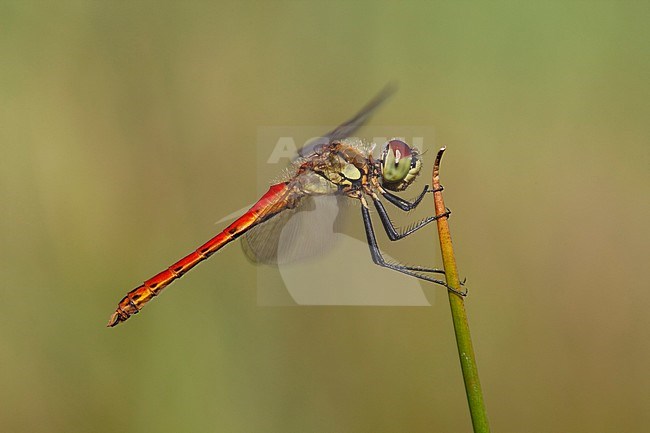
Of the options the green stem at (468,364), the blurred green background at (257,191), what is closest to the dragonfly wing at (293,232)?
the blurred green background at (257,191)

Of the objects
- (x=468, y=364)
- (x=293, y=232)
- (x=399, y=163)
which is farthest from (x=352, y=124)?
(x=468, y=364)

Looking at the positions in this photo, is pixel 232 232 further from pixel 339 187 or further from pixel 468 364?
pixel 468 364

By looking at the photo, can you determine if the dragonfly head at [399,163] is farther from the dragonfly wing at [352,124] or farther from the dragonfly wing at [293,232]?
the dragonfly wing at [293,232]

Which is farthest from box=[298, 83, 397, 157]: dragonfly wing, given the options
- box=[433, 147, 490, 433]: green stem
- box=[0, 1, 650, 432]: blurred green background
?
box=[433, 147, 490, 433]: green stem

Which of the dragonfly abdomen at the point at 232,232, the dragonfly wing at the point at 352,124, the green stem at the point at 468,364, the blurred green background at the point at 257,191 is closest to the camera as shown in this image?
the green stem at the point at 468,364

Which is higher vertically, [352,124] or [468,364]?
[352,124]

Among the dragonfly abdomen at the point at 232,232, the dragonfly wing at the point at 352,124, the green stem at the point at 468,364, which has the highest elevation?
the dragonfly wing at the point at 352,124

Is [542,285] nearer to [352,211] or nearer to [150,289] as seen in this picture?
[352,211]

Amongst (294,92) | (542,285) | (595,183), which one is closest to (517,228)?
(542,285)
